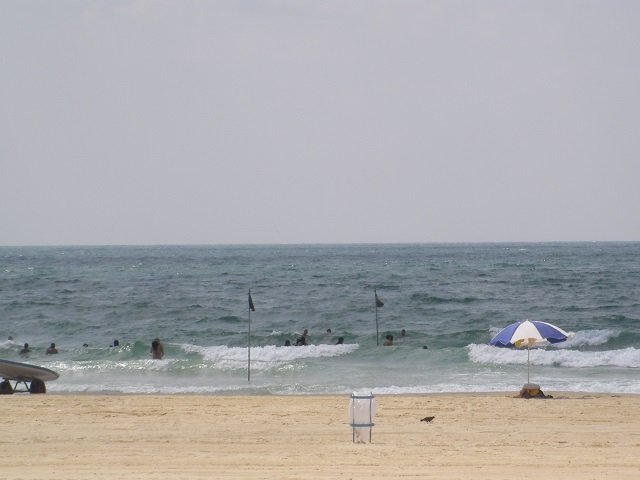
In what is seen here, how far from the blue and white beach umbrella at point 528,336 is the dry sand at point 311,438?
1064 millimetres

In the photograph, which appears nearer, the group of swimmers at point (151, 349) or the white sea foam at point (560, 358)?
the white sea foam at point (560, 358)

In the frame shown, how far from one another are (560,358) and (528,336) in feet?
29.6

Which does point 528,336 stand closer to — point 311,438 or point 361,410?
point 311,438

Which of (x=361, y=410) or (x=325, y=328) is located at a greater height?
(x=361, y=410)

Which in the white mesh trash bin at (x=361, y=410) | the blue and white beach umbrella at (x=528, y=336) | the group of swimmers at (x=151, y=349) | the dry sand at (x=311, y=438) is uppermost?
the blue and white beach umbrella at (x=528, y=336)

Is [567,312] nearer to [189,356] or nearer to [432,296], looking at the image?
[432,296]

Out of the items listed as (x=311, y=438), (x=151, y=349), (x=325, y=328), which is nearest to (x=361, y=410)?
A: (x=311, y=438)

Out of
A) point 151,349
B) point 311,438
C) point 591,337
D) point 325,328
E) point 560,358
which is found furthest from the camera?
point 325,328

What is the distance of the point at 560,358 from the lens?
89.0 feet

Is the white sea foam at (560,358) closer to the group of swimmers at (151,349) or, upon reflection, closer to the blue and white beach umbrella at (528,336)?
the blue and white beach umbrella at (528,336)

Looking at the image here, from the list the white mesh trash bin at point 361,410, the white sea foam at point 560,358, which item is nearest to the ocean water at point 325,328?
the white sea foam at point 560,358

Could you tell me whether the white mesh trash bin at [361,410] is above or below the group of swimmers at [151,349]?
above

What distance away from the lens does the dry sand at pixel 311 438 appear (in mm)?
11391

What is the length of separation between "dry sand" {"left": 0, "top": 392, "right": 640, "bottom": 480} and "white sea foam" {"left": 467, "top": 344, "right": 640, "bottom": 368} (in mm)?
7363
